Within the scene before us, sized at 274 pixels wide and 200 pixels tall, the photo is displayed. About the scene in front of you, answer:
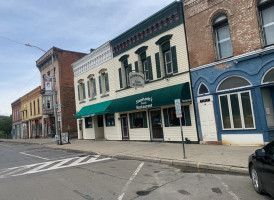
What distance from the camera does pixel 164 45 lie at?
14.9 metres

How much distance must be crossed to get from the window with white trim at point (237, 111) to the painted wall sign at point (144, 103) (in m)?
4.57

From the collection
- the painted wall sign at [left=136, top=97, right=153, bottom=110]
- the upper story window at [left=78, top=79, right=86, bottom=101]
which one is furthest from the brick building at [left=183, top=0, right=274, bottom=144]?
the upper story window at [left=78, top=79, right=86, bottom=101]

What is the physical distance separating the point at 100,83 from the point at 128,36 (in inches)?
225

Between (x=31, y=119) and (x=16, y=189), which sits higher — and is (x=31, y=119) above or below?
above

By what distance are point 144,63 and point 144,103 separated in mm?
3459

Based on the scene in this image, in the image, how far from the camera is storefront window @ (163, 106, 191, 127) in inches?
523

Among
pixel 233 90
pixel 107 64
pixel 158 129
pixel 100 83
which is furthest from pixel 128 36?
pixel 233 90

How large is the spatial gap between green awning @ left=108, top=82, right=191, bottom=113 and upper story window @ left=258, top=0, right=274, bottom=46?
15.3ft

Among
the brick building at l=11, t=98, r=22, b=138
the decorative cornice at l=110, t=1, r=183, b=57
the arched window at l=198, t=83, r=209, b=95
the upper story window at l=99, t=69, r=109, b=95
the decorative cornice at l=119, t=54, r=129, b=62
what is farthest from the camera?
the brick building at l=11, t=98, r=22, b=138

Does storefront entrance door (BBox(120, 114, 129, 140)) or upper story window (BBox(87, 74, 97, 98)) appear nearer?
storefront entrance door (BBox(120, 114, 129, 140))

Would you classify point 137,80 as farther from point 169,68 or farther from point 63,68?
point 63,68

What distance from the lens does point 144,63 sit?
16.6 metres

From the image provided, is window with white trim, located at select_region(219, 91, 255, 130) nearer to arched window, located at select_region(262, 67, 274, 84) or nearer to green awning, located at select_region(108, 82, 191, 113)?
arched window, located at select_region(262, 67, 274, 84)

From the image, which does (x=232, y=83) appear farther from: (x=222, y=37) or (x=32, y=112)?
(x=32, y=112)
